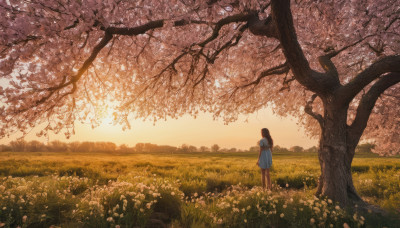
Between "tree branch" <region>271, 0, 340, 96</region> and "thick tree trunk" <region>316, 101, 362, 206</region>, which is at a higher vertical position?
"tree branch" <region>271, 0, 340, 96</region>

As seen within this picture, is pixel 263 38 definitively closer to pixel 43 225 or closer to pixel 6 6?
pixel 6 6

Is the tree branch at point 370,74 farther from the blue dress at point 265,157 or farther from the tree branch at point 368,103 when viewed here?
the blue dress at point 265,157

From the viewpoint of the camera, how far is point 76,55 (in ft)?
18.5

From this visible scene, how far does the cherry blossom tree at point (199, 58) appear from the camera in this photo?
5.16m

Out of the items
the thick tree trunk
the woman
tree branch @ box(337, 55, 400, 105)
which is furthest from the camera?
the woman

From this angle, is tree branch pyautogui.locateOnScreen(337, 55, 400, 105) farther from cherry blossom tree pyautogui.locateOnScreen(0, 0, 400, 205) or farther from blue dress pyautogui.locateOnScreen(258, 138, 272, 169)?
blue dress pyautogui.locateOnScreen(258, 138, 272, 169)

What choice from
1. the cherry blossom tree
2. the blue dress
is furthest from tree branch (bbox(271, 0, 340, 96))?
the blue dress

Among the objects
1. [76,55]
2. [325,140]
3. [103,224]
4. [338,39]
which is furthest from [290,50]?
[103,224]

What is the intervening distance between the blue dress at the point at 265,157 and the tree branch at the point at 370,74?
377 cm

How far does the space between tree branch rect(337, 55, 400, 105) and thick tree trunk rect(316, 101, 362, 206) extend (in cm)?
53

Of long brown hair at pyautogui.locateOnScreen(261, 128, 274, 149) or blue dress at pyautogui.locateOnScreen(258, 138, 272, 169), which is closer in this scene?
blue dress at pyautogui.locateOnScreen(258, 138, 272, 169)

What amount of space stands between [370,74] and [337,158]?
2.84 m

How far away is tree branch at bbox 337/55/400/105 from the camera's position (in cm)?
679

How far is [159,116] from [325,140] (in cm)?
744
